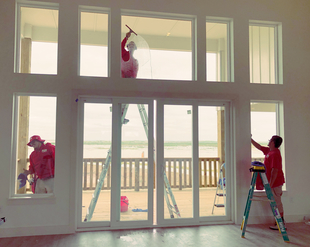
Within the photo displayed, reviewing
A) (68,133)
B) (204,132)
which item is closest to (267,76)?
(204,132)

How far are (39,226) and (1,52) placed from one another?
257 centimetres

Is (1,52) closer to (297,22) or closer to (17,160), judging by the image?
(17,160)

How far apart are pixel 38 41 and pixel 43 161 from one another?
184 cm

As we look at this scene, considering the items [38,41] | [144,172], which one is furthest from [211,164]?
[38,41]

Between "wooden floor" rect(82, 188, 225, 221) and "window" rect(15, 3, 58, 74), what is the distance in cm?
207

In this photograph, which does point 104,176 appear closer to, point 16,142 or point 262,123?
point 16,142

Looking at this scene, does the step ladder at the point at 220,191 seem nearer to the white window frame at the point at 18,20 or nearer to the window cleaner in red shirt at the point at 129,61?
the window cleaner in red shirt at the point at 129,61

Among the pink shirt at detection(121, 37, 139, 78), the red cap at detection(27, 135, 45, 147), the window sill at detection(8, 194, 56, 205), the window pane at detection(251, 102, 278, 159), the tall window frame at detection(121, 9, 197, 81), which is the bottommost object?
the window sill at detection(8, 194, 56, 205)

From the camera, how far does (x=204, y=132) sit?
4277mm

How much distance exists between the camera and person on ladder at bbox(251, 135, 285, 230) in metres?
4.05

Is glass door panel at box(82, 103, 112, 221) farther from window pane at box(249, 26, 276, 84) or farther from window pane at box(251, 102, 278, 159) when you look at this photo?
window pane at box(249, 26, 276, 84)

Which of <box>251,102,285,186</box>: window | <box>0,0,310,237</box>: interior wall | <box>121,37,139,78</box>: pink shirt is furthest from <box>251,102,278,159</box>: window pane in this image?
<box>121,37,139,78</box>: pink shirt

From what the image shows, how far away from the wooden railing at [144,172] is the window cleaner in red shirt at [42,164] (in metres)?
0.49

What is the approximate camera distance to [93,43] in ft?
13.4
